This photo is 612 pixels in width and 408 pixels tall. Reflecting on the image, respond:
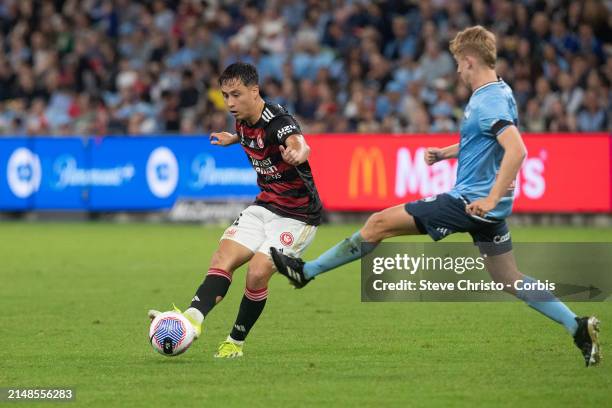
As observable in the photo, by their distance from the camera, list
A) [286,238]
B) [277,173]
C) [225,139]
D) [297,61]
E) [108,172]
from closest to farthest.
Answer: [286,238] → [277,173] → [225,139] → [108,172] → [297,61]

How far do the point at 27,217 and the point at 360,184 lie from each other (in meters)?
6.85

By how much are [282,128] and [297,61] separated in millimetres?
16450

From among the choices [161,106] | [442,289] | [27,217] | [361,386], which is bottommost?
[361,386]

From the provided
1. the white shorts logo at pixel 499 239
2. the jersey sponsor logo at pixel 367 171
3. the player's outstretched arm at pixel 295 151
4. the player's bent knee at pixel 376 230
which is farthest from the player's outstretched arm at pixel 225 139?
the jersey sponsor logo at pixel 367 171

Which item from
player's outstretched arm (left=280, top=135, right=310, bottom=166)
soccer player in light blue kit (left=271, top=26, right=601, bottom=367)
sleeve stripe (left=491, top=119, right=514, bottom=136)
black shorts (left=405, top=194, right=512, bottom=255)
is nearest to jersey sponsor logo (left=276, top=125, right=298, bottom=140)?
player's outstretched arm (left=280, top=135, right=310, bottom=166)

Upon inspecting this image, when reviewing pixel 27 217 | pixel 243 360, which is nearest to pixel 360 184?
pixel 27 217

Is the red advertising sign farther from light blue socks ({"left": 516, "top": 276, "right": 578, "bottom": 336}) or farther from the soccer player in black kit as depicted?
light blue socks ({"left": 516, "top": 276, "right": 578, "bottom": 336})

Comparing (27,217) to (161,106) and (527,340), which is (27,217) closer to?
(161,106)

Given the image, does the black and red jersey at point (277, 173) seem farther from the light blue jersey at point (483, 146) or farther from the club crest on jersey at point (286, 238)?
the light blue jersey at point (483, 146)

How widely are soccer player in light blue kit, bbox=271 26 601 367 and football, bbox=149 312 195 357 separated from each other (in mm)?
775

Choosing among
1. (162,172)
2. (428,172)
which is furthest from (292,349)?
(162,172)

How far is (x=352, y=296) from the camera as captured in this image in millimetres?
12719

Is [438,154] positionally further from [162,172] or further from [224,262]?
[162,172]

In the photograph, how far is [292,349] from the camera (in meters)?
8.97
